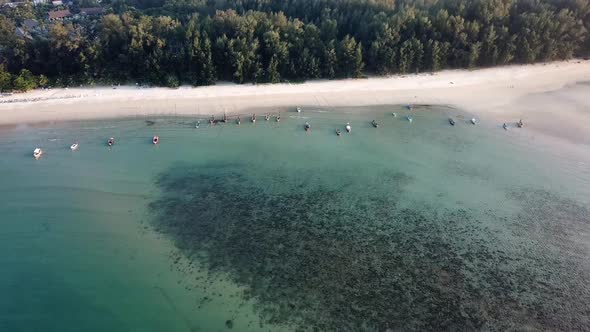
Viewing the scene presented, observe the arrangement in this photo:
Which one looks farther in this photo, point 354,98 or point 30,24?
point 30,24

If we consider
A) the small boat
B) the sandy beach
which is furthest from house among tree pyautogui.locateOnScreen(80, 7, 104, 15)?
the small boat

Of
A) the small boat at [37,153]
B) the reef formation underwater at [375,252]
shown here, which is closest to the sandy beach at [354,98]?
the small boat at [37,153]

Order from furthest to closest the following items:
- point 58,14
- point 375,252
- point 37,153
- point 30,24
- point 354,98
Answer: point 58,14, point 30,24, point 354,98, point 37,153, point 375,252

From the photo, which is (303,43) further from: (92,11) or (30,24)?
(92,11)

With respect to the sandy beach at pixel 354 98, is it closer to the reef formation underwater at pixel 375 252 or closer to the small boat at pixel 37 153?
the small boat at pixel 37 153

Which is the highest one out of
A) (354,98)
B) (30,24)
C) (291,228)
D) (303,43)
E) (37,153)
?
(30,24)

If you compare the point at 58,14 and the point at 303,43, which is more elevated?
the point at 58,14

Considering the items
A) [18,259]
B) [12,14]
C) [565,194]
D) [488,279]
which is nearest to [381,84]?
[565,194]

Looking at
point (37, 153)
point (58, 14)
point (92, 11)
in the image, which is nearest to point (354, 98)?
point (37, 153)
